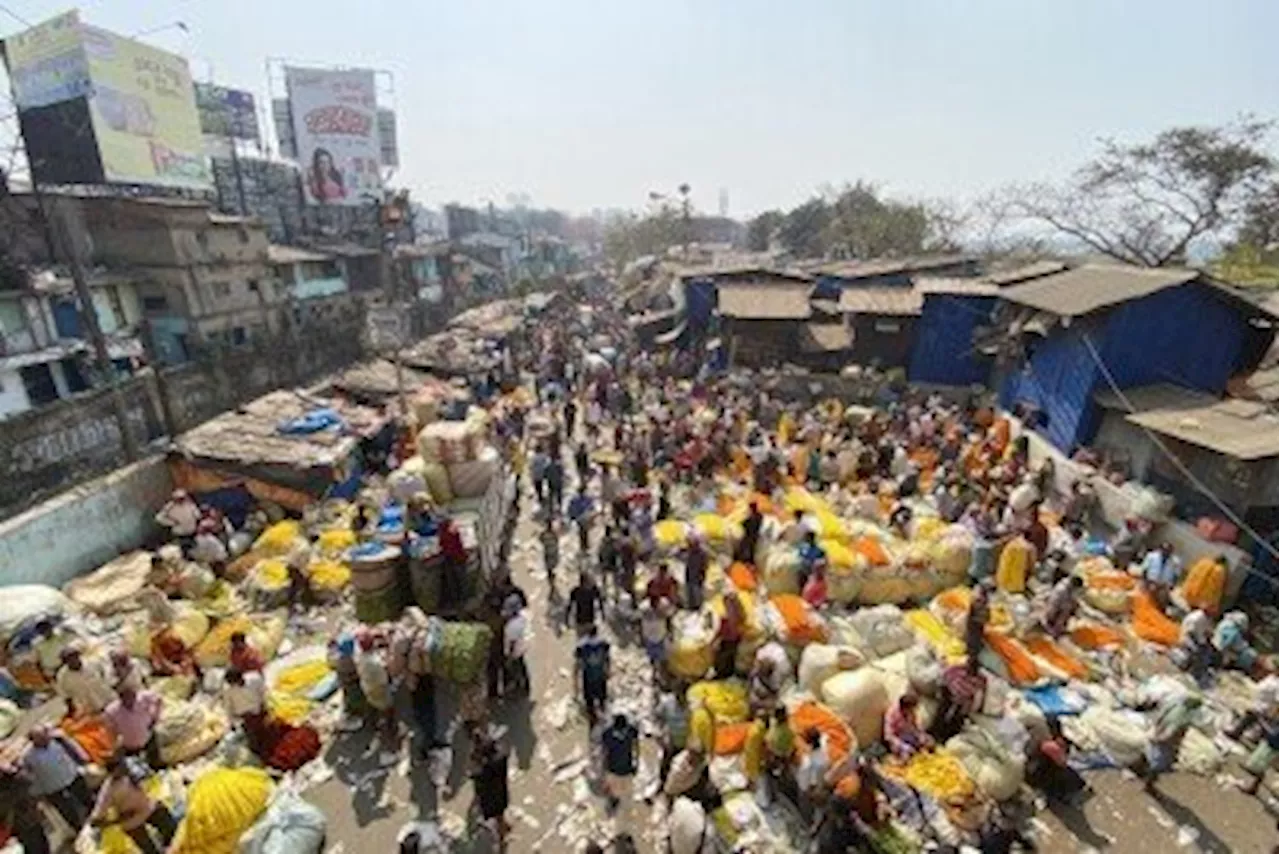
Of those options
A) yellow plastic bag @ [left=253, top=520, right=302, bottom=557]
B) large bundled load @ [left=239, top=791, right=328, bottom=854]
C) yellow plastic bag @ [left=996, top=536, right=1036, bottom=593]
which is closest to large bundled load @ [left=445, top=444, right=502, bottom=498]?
yellow plastic bag @ [left=253, top=520, right=302, bottom=557]

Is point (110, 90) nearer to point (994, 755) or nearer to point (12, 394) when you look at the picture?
point (12, 394)

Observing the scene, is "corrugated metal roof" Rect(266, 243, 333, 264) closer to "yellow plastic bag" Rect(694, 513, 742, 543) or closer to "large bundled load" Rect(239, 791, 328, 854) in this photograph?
"yellow plastic bag" Rect(694, 513, 742, 543)

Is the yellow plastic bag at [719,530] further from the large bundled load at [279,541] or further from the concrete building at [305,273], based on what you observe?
the concrete building at [305,273]

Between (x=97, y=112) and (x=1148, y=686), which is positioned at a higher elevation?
(x=97, y=112)

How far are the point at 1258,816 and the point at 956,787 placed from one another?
3.48 m

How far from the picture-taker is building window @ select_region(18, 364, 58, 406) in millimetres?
22250

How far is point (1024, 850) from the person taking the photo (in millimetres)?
7477

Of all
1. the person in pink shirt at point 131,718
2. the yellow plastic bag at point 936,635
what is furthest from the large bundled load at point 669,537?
the person in pink shirt at point 131,718

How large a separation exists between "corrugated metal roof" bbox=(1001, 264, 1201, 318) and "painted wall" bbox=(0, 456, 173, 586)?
63.5 ft

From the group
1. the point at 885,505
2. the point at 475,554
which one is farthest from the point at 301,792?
the point at 885,505

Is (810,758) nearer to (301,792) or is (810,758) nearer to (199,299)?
(301,792)

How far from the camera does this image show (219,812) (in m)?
6.90

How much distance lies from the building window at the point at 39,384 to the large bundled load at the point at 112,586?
1372cm

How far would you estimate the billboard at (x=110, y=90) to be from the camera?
79.7ft
